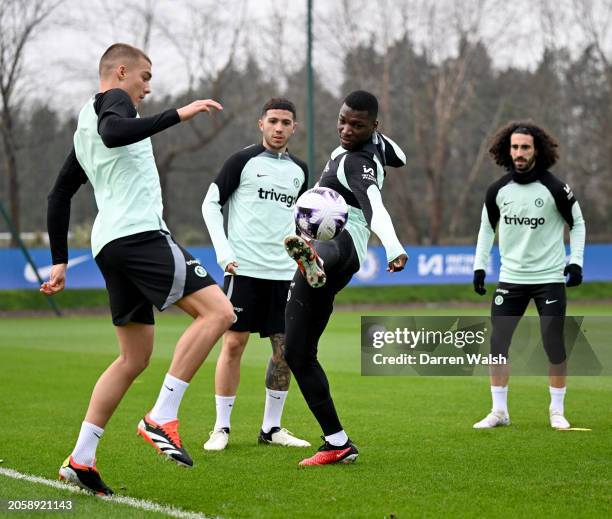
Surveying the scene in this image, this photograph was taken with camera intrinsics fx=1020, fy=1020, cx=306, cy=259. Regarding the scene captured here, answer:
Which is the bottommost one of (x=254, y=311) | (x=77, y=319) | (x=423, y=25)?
(x=77, y=319)

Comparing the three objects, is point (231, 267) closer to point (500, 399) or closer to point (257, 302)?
point (257, 302)

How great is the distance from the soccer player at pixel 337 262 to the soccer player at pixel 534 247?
2.43m

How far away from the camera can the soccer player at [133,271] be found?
17.9 feet

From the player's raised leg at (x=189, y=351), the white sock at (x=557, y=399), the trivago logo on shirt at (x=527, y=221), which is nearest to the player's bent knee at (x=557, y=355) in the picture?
the white sock at (x=557, y=399)

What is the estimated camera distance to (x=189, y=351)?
5578 millimetres

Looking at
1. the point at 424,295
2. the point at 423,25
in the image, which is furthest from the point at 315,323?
the point at 423,25

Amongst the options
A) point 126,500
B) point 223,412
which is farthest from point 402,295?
point 126,500

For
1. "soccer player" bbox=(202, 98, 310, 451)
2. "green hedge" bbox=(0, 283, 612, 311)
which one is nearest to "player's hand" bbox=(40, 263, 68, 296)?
"soccer player" bbox=(202, 98, 310, 451)

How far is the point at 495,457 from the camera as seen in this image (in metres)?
6.72

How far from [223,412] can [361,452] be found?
3.78 feet

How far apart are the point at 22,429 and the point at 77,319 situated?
55.1 ft

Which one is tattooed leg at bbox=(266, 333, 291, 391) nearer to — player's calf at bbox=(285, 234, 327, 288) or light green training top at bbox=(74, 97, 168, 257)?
player's calf at bbox=(285, 234, 327, 288)

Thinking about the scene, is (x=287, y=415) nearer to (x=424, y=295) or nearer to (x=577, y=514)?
(x=577, y=514)

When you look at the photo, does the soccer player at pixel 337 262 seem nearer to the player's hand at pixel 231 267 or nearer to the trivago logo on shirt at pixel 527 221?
the player's hand at pixel 231 267
